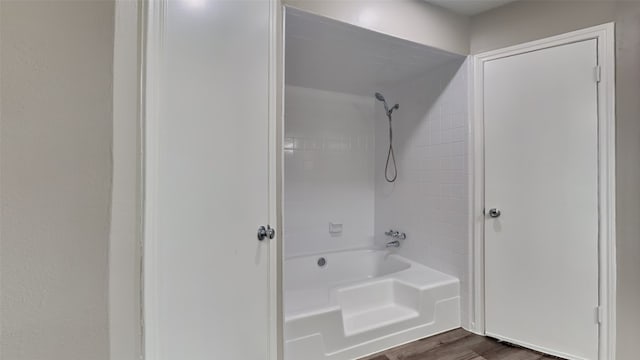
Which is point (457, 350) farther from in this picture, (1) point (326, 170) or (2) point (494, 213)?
(1) point (326, 170)

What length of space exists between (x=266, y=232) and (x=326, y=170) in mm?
1675

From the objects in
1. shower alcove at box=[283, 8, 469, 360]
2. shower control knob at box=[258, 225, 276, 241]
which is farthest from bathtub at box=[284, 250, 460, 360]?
shower control knob at box=[258, 225, 276, 241]

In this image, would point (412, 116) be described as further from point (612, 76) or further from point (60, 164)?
point (60, 164)

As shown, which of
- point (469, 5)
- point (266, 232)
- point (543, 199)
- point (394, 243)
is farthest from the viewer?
point (394, 243)

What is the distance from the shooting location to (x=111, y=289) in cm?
40

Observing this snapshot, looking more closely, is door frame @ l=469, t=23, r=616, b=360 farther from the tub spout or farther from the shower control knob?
the shower control knob

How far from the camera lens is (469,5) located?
2254 mm

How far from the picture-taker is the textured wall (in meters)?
0.32

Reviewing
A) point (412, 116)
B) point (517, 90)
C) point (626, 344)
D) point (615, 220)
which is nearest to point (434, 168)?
point (412, 116)

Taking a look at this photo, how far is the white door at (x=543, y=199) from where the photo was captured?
194 centimetres

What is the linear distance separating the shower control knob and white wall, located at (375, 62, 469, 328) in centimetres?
160

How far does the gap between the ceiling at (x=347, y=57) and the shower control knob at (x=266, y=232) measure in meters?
1.17

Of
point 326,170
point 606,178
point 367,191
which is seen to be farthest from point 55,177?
point 367,191

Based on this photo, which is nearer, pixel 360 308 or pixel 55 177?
pixel 55 177
